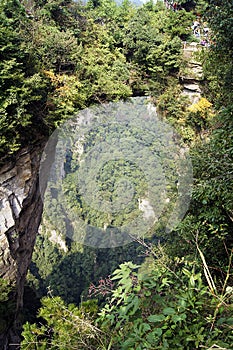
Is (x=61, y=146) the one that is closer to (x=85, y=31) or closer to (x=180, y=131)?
A: (x=85, y=31)

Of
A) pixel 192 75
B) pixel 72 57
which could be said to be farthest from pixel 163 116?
pixel 72 57

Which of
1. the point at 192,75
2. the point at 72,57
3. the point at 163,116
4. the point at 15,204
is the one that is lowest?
the point at 15,204

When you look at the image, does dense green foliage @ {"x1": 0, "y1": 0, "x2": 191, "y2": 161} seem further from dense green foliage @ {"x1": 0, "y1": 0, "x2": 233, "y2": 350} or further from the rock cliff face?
the rock cliff face

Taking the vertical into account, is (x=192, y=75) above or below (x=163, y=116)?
above

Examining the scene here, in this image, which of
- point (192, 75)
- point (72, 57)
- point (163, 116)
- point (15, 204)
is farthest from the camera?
point (163, 116)

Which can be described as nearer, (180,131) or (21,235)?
(21,235)

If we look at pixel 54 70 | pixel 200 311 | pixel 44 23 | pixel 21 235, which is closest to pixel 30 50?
pixel 54 70

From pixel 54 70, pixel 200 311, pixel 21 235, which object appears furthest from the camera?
pixel 54 70

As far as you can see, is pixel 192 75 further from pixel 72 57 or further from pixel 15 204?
pixel 15 204
